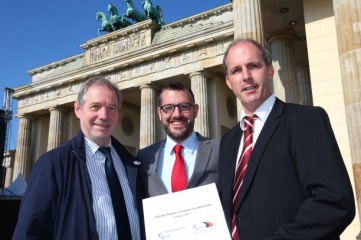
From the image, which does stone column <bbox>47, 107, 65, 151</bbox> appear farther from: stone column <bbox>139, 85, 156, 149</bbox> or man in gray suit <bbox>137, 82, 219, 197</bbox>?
man in gray suit <bbox>137, 82, 219, 197</bbox>

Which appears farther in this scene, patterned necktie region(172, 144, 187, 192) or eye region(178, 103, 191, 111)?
eye region(178, 103, 191, 111)

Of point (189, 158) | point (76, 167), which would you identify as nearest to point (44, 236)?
point (76, 167)

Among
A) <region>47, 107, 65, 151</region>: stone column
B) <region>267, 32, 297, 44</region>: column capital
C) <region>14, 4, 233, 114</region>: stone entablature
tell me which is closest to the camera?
<region>267, 32, 297, 44</region>: column capital

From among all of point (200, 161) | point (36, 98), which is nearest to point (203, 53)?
point (36, 98)

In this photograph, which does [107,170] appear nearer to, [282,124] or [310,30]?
[282,124]

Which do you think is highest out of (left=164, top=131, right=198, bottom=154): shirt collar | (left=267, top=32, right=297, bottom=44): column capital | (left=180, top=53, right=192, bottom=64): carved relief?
(left=180, top=53, right=192, bottom=64): carved relief

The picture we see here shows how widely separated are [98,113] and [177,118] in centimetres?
103

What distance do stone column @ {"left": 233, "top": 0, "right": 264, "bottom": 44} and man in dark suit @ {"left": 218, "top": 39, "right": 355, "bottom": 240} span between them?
1247 centimetres

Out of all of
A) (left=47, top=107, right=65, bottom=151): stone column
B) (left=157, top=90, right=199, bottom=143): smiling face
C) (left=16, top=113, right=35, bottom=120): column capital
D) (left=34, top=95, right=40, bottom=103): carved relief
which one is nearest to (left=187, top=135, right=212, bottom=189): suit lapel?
(left=157, top=90, right=199, bottom=143): smiling face

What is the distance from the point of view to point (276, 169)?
2.50 meters

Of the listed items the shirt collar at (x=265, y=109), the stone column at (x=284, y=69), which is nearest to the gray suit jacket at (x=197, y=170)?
the shirt collar at (x=265, y=109)

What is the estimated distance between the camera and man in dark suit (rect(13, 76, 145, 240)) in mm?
2963

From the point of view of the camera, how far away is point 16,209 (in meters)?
10.6

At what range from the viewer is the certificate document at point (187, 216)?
2555 mm
